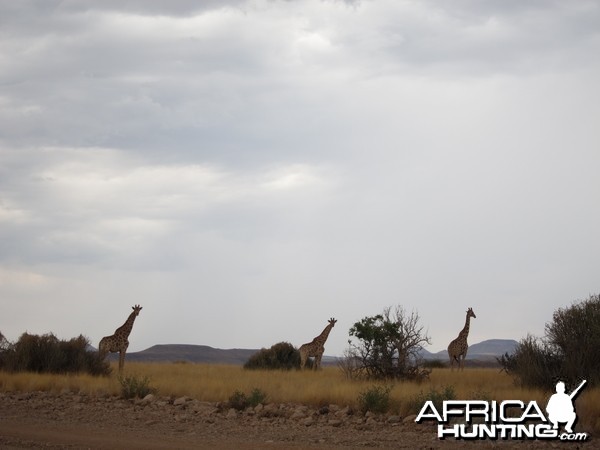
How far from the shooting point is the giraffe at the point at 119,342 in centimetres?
2682

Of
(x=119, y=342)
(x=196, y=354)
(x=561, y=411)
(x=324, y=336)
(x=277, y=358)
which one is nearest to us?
(x=561, y=411)

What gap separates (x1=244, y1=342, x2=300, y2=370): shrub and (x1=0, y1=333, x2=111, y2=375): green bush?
9474 millimetres

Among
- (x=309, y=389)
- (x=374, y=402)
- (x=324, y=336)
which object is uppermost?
(x=324, y=336)

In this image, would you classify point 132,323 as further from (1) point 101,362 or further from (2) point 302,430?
(2) point 302,430

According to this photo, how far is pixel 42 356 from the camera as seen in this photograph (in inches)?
991

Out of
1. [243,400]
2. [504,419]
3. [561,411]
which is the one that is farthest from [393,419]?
[243,400]

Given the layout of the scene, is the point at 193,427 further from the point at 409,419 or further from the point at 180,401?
the point at 409,419

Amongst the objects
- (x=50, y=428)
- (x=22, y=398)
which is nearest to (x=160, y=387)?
(x=22, y=398)

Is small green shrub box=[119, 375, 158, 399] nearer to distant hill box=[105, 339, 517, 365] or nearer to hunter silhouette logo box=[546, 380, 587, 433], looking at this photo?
hunter silhouette logo box=[546, 380, 587, 433]

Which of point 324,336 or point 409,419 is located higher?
point 324,336

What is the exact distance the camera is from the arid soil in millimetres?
13078

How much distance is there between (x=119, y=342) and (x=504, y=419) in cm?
1595

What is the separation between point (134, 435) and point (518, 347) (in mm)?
12135

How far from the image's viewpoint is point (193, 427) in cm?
1514
